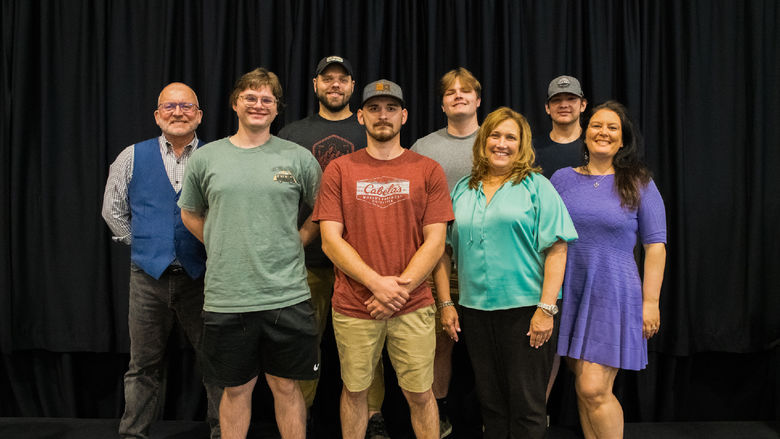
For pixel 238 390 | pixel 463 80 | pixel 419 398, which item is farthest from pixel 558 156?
pixel 238 390

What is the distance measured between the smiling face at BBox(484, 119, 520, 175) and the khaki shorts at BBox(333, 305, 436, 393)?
632mm

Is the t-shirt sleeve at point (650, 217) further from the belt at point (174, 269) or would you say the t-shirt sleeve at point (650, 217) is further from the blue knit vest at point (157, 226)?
the belt at point (174, 269)

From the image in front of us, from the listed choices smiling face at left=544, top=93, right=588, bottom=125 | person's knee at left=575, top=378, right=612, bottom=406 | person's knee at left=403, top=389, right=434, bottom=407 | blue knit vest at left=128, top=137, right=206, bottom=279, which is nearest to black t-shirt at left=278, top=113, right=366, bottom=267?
blue knit vest at left=128, top=137, right=206, bottom=279

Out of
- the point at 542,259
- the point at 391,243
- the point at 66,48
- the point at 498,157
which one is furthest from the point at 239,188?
the point at 66,48

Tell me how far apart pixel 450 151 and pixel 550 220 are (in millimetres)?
732

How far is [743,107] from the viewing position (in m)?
2.71

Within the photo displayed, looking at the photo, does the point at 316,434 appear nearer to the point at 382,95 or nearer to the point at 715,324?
the point at 382,95

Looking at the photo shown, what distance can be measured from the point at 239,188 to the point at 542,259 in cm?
117

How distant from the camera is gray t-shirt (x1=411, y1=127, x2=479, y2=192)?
87.1 inches

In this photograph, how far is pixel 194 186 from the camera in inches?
70.8

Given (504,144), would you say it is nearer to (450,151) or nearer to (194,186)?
(450,151)

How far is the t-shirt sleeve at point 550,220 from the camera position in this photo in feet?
5.43

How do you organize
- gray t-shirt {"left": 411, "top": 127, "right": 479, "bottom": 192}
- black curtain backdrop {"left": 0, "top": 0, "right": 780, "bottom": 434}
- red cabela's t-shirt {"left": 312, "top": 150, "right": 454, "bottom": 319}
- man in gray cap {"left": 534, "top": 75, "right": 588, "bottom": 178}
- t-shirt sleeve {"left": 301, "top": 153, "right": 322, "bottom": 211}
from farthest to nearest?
1. black curtain backdrop {"left": 0, "top": 0, "right": 780, "bottom": 434}
2. man in gray cap {"left": 534, "top": 75, "right": 588, "bottom": 178}
3. gray t-shirt {"left": 411, "top": 127, "right": 479, "bottom": 192}
4. t-shirt sleeve {"left": 301, "top": 153, "right": 322, "bottom": 211}
5. red cabela's t-shirt {"left": 312, "top": 150, "right": 454, "bottom": 319}

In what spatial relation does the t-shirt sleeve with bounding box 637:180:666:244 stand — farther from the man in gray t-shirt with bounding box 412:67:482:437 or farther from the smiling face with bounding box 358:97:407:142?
the smiling face with bounding box 358:97:407:142
